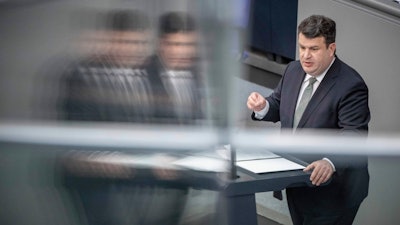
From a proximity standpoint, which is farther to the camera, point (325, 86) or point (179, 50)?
point (325, 86)

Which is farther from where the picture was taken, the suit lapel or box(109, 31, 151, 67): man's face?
the suit lapel

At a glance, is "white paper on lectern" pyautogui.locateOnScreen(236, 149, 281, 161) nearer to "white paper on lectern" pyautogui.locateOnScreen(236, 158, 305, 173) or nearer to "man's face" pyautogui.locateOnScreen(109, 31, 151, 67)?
"white paper on lectern" pyautogui.locateOnScreen(236, 158, 305, 173)

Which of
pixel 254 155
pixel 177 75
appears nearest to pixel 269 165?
pixel 254 155

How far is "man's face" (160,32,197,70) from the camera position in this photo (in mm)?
449

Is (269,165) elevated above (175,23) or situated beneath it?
situated beneath

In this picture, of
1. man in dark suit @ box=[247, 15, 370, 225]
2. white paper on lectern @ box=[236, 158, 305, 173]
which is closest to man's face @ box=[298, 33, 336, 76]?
man in dark suit @ box=[247, 15, 370, 225]

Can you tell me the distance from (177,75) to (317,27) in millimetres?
195

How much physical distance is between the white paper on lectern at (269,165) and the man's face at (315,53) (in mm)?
132

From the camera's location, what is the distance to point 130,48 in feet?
1.48

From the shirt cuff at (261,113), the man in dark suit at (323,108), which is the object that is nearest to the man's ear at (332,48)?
the man in dark suit at (323,108)

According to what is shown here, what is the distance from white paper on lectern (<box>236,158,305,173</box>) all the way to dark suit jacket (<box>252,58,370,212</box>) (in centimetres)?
2

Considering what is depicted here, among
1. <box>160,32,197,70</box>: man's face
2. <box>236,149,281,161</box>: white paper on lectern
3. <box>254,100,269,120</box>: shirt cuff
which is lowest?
<box>236,149,281,161</box>: white paper on lectern

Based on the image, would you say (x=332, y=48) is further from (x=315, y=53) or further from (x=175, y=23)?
(x=175, y=23)

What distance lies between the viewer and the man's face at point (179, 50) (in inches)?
17.7
